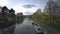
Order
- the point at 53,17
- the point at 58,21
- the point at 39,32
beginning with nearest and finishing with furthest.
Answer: the point at 39,32
the point at 58,21
the point at 53,17

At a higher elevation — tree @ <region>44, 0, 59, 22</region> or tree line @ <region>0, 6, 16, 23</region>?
tree @ <region>44, 0, 59, 22</region>

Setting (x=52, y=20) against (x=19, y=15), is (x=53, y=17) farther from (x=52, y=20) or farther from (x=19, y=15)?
(x=19, y=15)

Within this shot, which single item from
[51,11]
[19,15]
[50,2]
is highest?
[50,2]

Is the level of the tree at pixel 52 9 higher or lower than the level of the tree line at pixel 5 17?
higher

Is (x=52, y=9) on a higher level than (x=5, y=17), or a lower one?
higher

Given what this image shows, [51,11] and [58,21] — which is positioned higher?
[51,11]

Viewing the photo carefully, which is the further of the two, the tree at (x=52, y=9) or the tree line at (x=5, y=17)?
the tree line at (x=5, y=17)

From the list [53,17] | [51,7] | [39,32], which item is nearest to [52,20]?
[53,17]

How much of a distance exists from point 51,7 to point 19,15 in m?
54.8

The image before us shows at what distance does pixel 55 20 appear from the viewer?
23.2 m

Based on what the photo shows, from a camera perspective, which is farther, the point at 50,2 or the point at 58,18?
the point at 50,2

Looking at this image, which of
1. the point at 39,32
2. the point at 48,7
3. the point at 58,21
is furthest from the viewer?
the point at 48,7

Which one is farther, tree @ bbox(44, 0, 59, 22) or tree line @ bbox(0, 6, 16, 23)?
tree line @ bbox(0, 6, 16, 23)

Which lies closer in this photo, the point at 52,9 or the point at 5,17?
the point at 52,9
